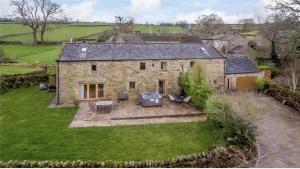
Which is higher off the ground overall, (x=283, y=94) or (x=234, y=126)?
(x=283, y=94)

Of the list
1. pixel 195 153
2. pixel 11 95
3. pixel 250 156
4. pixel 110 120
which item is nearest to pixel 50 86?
pixel 11 95

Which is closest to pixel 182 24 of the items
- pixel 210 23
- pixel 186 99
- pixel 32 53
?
pixel 210 23

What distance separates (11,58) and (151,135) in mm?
39072

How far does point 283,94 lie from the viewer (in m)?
30.0

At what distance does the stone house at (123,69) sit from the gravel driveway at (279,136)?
277 inches

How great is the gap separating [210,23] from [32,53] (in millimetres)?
66749

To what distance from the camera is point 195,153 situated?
1691cm

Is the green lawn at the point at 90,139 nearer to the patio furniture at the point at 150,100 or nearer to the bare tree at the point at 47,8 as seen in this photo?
the patio furniture at the point at 150,100

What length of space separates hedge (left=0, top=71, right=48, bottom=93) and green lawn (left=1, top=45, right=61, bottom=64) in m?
11.5

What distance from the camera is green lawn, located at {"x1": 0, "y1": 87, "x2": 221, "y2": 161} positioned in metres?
16.9

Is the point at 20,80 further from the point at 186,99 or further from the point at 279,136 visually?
the point at 279,136

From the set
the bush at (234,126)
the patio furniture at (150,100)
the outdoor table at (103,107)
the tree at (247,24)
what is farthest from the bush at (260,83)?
the tree at (247,24)

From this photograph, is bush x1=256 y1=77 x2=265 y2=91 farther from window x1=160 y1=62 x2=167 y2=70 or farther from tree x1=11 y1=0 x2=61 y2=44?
tree x1=11 y1=0 x2=61 y2=44

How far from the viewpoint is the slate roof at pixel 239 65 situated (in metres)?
34.3
